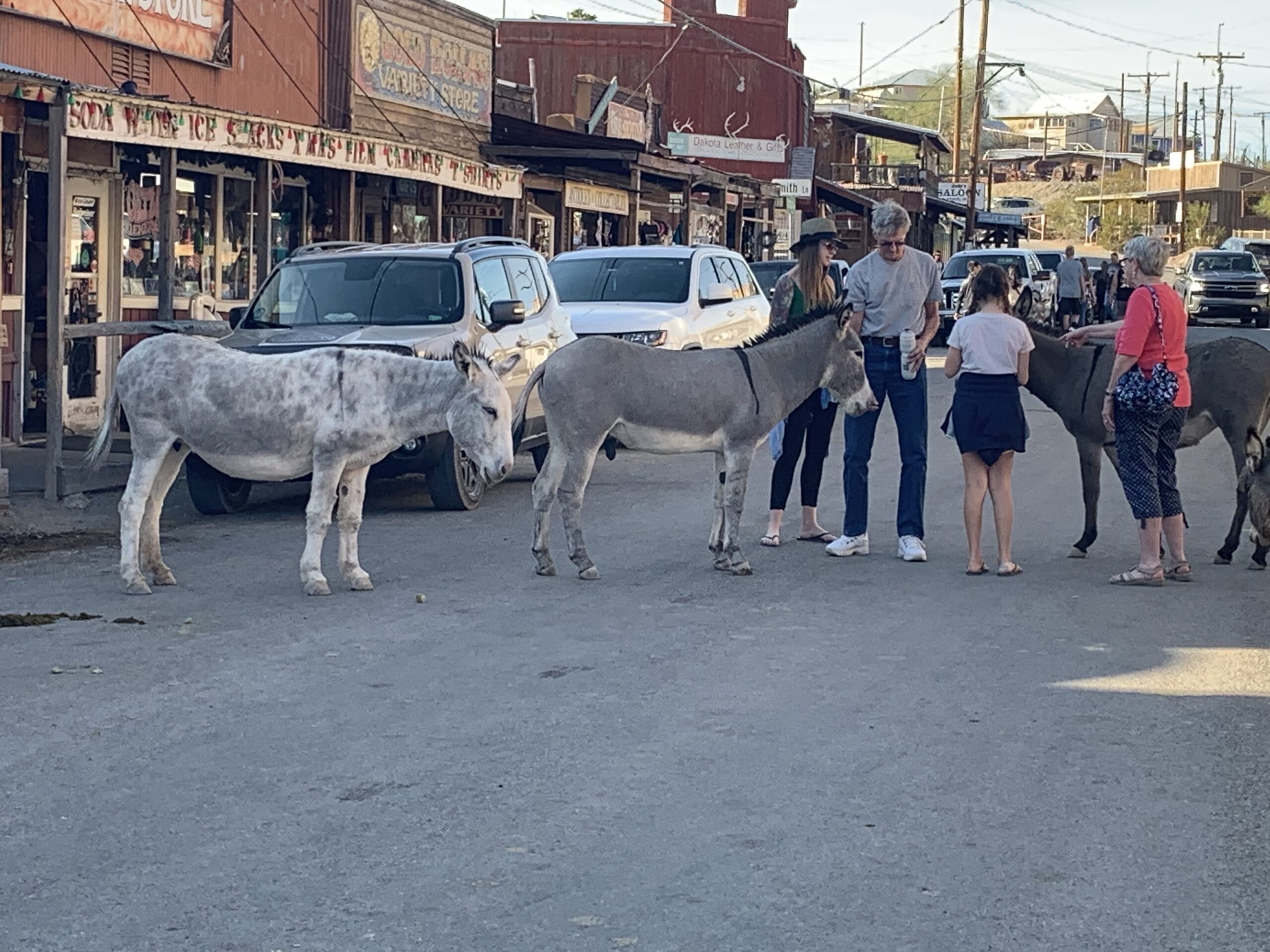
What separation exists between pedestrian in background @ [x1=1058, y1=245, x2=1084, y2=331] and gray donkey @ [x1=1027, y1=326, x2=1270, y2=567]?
85.7 feet

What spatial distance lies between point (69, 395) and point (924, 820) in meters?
13.5

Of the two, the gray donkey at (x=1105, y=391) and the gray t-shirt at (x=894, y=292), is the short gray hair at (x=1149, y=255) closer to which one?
the gray donkey at (x=1105, y=391)

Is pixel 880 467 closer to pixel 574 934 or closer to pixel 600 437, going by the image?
pixel 600 437

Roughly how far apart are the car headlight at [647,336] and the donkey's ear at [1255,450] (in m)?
7.21

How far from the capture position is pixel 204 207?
19859 mm

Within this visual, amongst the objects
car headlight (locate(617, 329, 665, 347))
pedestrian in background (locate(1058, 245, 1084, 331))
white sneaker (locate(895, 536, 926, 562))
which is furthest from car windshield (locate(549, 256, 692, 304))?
pedestrian in background (locate(1058, 245, 1084, 331))

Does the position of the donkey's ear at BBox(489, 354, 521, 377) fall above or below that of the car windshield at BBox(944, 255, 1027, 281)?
below

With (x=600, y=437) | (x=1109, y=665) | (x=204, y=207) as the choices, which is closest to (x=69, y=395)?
(x=204, y=207)

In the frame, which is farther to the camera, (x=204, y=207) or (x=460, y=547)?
(x=204, y=207)

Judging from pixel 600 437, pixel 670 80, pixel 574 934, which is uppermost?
pixel 670 80

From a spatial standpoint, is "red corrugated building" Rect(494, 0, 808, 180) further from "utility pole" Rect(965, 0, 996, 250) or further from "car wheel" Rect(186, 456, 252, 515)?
"car wheel" Rect(186, 456, 252, 515)

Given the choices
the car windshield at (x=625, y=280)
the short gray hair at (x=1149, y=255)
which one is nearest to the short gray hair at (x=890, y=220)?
the short gray hair at (x=1149, y=255)

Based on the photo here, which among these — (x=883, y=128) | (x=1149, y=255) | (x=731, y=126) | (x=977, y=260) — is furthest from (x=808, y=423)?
(x=883, y=128)

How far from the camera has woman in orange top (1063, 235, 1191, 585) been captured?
10164 mm
